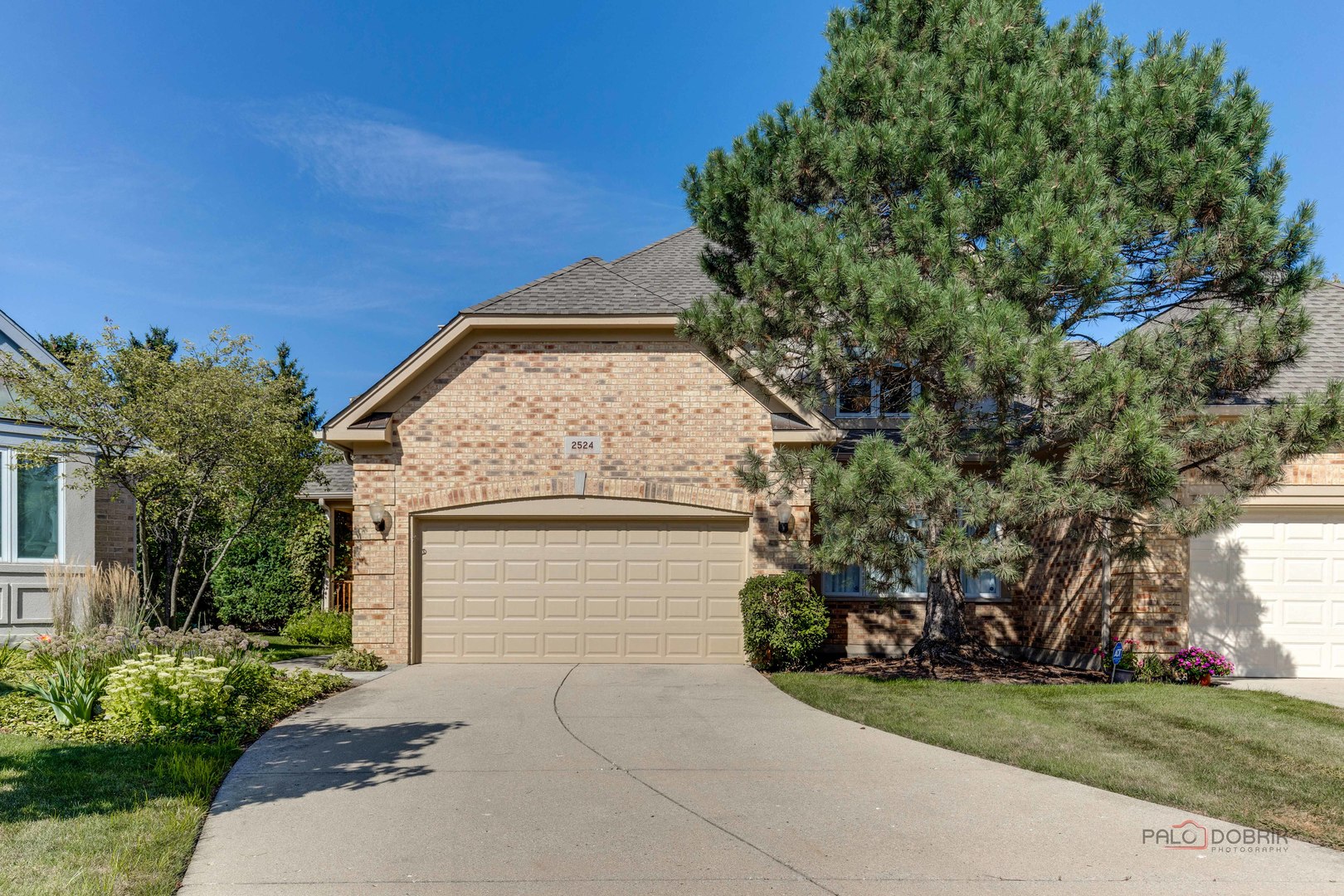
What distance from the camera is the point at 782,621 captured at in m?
11.8

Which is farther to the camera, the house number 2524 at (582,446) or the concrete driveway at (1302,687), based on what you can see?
the house number 2524 at (582,446)

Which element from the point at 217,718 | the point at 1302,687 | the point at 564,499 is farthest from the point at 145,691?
the point at 1302,687

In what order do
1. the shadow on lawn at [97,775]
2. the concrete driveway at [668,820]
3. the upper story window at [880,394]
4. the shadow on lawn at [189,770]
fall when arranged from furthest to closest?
1. the upper story window at [880,394]
2. the shadow on lawn at [189,770]
3. the shadow on lawn at [97,775]
4. the concrete driveway at [668,820]

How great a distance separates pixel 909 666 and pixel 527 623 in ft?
18.0

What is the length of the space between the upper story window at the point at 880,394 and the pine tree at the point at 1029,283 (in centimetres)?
45

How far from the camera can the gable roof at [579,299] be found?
12.7 m

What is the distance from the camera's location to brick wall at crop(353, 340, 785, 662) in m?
12.7

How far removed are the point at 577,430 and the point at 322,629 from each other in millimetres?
7207

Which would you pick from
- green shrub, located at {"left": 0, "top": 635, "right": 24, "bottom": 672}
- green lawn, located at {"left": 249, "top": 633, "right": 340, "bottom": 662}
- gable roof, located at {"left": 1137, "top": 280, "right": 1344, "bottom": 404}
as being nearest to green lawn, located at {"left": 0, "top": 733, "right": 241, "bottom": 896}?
green shrub, located at {"left": 0, "top": 635, "right": 24, "bottom": 672}

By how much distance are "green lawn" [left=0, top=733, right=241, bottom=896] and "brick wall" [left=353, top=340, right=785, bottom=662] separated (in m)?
5.82

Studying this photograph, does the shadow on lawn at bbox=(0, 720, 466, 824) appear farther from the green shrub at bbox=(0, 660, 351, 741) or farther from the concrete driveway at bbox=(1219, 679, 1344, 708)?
the concrete driveway at bbox=(1219, 679, 1344, 708)

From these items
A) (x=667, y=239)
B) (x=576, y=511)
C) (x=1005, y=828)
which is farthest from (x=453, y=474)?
(x=1005, y=828)

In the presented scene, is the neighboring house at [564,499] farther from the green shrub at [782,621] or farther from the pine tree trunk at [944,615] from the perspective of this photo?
the pine tree trunk at [944,615]

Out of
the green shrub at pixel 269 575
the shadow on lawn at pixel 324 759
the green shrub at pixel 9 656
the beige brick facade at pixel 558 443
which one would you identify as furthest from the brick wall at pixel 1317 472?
the green shrub at pixel 269 575
